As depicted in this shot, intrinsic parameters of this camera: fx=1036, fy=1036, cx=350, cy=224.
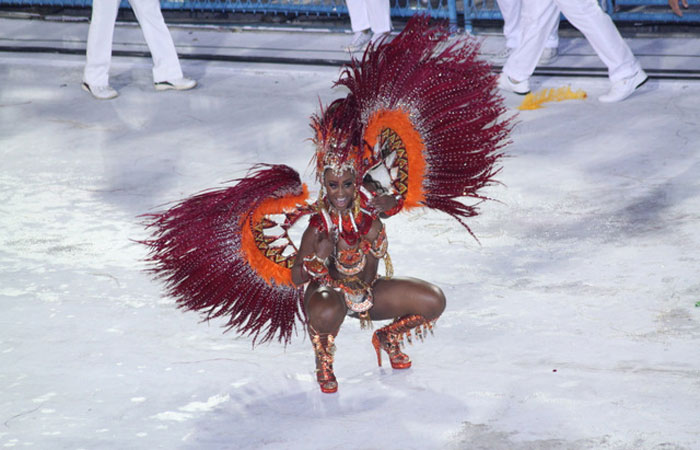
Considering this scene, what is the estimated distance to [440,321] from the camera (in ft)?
10.8

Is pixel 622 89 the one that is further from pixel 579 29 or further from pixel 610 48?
pixel 579 29

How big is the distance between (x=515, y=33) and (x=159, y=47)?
2125 mm

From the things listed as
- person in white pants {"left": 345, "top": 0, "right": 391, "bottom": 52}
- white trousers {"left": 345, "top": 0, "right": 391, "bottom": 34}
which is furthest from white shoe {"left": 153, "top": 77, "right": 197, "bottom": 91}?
white trousers {"left": 345, "top": 0, "right": 391, "bottom": 34}

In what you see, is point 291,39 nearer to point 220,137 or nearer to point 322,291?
point 220,137

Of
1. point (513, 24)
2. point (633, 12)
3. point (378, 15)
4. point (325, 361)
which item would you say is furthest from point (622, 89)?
point (325, 361)

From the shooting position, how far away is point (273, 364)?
3.08 m

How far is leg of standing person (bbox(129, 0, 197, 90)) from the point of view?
5984 millimetres

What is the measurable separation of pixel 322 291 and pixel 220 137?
8.45ft

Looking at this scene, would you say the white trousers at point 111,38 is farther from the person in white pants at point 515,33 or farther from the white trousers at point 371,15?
the person in white pants at point 515,33

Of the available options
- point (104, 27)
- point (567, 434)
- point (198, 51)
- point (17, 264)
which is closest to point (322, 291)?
point (567, 434)

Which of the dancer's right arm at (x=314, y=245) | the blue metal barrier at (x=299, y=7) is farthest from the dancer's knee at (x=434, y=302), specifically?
the blue metal barrier at (x=299, y=7)

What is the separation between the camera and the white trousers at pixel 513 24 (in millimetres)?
6156

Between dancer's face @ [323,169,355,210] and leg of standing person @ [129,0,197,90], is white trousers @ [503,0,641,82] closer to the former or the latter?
leg of standing person @ [129,0,197,90]

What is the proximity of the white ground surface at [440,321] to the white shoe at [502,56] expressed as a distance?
34.0 inches
